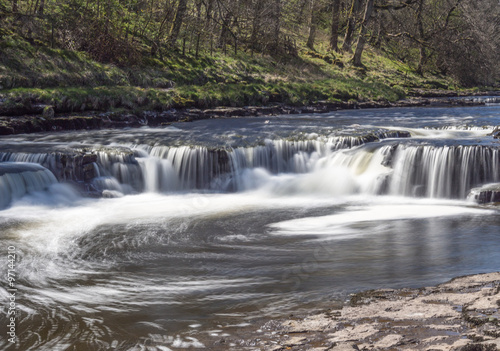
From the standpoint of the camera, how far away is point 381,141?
15977 millimetres

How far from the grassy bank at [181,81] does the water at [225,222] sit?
2347 mm

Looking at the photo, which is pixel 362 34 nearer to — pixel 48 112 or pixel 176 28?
pixel 176 28

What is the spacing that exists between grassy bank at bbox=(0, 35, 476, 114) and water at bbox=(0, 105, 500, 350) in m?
2.35

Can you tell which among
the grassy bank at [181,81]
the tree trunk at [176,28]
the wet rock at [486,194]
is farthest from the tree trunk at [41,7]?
the wet rock at [486,194]

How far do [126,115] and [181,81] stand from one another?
4.64 metres

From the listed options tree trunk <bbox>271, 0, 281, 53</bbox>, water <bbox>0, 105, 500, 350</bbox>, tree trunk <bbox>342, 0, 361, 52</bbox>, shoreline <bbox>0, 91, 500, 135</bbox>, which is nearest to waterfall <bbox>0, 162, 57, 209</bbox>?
water <bbox>0, 105, 500, 350</bbox>

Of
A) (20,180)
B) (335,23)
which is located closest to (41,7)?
(20,180)

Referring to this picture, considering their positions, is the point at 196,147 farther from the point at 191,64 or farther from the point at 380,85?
the point at 380,85

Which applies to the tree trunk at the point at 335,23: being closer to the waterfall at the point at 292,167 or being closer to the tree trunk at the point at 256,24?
the tree trunk at the point at 256,24

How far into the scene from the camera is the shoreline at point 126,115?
17.2 m

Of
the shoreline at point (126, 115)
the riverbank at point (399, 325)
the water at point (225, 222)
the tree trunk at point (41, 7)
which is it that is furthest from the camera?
the tree trunk at point (41, 7)

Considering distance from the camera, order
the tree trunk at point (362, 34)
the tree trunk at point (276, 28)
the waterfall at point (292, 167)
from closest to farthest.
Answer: the waterfall at point (292, 167) → the tree trunk at point (276, 28) → the tree trunk at point (362, 34)

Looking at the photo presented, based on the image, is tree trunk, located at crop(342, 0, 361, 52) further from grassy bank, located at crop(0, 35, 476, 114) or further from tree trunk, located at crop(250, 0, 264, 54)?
tree trunk, located at crop(250, 0, 264, 54)

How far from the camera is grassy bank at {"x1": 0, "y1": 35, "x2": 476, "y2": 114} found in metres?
19.0
